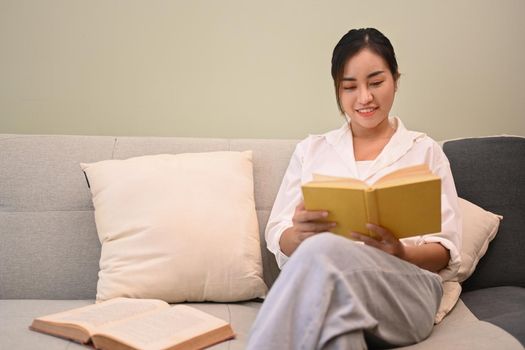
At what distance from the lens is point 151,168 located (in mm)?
1743

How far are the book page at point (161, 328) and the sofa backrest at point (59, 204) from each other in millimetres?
439

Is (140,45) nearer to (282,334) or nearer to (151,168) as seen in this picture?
(151,168)

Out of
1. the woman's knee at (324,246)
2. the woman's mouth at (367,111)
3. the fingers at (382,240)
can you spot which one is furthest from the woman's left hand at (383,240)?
the woman's mouth at (367,111)

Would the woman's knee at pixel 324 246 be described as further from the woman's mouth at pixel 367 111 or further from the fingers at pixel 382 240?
the woman's mouth at pixel 367 111

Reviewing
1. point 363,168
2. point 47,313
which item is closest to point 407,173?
point 363,168

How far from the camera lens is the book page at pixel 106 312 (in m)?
1.36

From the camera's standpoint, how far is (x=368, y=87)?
1665mm

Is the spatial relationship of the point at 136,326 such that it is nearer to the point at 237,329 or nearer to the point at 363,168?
the point at 237,329

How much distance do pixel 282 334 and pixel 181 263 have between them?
0.64 metres

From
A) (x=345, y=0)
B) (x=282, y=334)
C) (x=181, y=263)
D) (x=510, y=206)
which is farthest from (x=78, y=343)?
(x=345, y=0)

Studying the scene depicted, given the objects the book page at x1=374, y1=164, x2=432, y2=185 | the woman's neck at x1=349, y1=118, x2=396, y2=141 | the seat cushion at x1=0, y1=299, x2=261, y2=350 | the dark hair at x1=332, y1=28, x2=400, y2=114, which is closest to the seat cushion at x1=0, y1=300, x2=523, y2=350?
the seat cushion at x1=0, y1=299, x2=261, y2=350

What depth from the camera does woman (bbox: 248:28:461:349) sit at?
1.06m

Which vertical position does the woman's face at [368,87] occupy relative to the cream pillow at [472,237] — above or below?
above

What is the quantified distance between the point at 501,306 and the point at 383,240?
0.51 meters
